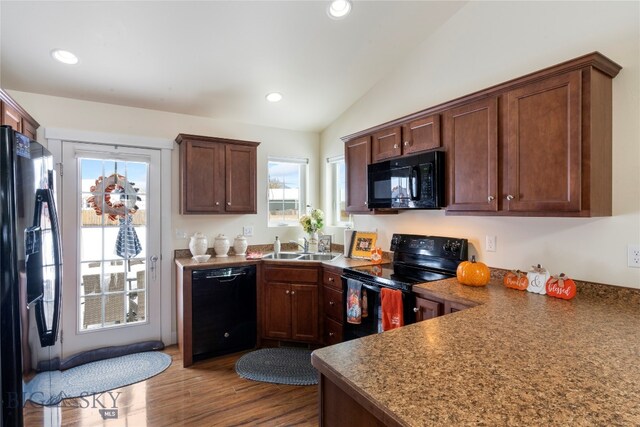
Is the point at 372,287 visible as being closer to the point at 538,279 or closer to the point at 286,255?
the point at 538,279

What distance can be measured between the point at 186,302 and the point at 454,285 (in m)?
2.26

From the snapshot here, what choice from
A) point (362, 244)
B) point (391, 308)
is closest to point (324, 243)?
point (362, 244)

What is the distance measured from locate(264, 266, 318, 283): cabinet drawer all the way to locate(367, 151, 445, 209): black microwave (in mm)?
872

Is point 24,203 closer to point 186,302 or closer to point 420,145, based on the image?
point 186,302

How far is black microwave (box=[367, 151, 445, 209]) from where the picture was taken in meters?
2.42

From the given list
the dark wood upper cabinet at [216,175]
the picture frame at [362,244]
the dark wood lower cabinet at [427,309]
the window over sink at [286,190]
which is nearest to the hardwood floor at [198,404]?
the dark wood lower cabinet at [427,309]

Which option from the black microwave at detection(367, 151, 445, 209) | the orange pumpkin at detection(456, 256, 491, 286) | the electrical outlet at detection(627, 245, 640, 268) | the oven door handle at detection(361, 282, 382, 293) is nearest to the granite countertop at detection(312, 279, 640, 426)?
the electrical outlet at detection(627, 245, 640, 268)

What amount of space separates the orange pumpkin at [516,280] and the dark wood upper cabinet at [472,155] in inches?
17.5

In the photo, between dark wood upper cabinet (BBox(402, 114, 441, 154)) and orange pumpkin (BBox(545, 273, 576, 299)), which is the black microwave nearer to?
dark wood upper cabinet (BBox(402, 114, 441, 154))

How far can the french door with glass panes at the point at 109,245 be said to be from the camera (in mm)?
3053

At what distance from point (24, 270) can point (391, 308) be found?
2.06 metres

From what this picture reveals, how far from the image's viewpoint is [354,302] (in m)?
2.71

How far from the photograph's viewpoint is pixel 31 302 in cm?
160

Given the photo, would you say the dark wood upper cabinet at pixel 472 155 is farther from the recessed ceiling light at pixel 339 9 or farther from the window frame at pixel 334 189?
the window frame at pixel 334 189
